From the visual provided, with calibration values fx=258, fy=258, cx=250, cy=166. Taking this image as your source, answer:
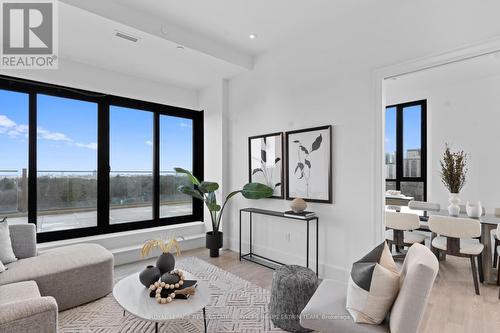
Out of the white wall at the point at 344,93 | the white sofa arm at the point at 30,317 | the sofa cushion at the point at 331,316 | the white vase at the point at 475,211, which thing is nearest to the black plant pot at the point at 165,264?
the white sofa arm at the point at 30,317

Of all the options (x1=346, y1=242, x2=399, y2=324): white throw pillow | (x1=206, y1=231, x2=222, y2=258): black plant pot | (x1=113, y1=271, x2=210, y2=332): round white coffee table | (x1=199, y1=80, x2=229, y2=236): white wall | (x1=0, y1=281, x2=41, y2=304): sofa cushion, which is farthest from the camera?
(x1=199, y1=80, x2=229, y2=236): white wall

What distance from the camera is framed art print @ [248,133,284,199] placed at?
12.7ft

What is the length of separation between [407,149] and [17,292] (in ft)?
20.8

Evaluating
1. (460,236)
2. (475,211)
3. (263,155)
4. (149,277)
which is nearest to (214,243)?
(263,155)

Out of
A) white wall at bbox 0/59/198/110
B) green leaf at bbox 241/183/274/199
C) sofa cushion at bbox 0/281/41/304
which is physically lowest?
sofa cushion at bbox 0/281/41/304

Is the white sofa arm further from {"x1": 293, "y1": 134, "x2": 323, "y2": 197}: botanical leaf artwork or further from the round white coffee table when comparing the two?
{"x1": 293, "y1": 134, "x2": 323, "y2": 197}: botanical leaf artwork

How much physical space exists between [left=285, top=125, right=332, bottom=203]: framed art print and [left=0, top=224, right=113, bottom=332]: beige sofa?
250 centimetres

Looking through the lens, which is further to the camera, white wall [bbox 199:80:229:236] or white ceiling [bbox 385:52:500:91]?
white wall [bbox 199:80:229:236]

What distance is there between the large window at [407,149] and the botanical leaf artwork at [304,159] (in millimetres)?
3147

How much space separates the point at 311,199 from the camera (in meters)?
3.48

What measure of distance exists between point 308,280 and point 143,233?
10.1ft

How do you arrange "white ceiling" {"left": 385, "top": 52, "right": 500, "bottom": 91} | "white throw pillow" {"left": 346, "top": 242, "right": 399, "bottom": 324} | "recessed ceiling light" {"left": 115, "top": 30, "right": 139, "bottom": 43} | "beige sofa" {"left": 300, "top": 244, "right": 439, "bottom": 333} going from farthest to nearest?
"white ceiling" {"left": 385, "top": 52, "right": 500, "bottom": 91}, "recessed ceiling light" {"left": 115, "top": 30, "right": 139, "bottom": 43}, "white throw pillow" {"left": 346, "top": 242, "right": 399, "bottom": 324}, "beige sofa" {"left": 300, "top": 244, "right": 439, "bottom": 333}

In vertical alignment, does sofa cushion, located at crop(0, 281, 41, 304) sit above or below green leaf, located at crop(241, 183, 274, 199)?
below

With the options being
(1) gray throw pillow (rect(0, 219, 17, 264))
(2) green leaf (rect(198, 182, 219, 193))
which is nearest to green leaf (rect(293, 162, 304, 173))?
(2) green leaf (rect(198, 182, 219, 193))
